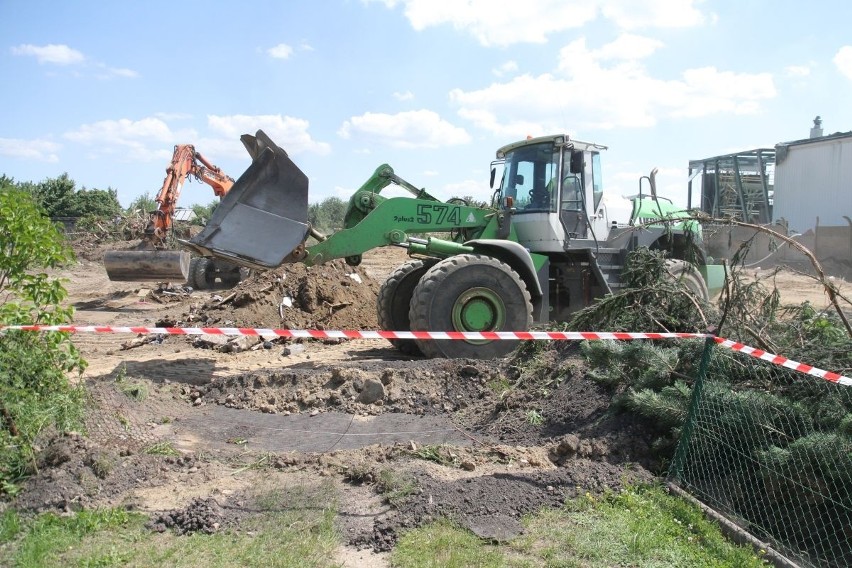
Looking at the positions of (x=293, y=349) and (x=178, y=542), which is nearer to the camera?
(x=178, y=542)

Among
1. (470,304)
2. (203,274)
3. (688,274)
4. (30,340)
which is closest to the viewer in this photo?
(30,340)

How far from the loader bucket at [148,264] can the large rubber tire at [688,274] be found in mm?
9672

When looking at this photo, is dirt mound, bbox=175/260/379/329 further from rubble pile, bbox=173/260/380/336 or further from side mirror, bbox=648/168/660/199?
side mirror, bbox=648/168/660/199

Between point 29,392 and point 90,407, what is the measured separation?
0.71m

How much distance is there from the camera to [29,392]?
16.9ft

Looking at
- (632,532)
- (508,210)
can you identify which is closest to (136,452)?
(632,532)

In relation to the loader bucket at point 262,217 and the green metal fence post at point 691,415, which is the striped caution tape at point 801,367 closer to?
the green metal fence post at point 691,415

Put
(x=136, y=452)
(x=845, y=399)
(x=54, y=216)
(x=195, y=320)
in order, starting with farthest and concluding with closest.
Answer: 1. (x=54, y=216)
2. (x=195, y=320)
3. (x=136, y=452)
4. (x=845, y=399)

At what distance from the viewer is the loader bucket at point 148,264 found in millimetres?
14539

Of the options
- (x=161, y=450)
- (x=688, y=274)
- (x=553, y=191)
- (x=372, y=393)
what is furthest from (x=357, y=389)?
(x=553, y=191)

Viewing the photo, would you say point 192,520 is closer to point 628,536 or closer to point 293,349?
point 628,536

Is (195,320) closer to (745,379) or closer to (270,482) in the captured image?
(270,482)

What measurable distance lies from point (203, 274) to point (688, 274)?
13.0m

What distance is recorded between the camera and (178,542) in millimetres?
4020
